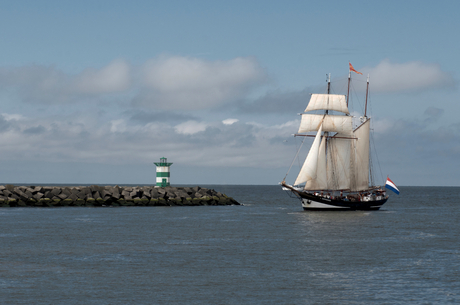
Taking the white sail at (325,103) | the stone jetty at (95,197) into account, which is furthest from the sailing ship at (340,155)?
the stone jetty at (95,197)

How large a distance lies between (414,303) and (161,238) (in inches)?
1009

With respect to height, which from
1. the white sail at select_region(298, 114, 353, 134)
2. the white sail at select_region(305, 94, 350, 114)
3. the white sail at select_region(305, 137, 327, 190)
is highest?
the white sail at select_region(305, 94, 350, 114)

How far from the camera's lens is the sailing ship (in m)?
83.2

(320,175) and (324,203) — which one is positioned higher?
(320,175)

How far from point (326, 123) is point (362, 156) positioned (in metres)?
7.75

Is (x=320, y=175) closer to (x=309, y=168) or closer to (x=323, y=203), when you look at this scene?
(x=309, y=168)

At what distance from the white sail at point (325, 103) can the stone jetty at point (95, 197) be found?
74.8 feet

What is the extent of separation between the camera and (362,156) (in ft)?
287

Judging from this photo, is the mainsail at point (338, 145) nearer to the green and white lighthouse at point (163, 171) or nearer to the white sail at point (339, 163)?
the white sail at point (339, 163)

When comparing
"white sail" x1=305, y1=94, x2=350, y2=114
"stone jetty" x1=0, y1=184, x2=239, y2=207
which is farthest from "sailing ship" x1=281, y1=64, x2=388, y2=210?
"stone jetty" x1=0, y1=184, x2=239, y2=207

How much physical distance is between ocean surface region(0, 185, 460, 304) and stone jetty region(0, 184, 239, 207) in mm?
27898

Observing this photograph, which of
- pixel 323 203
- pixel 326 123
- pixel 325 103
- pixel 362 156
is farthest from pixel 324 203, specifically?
pixel 325 103

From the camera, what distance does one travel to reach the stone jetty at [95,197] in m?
83.1

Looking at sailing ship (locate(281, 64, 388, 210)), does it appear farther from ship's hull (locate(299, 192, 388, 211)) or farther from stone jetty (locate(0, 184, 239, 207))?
stone jetty (locate(0, 184, 239, 207))
